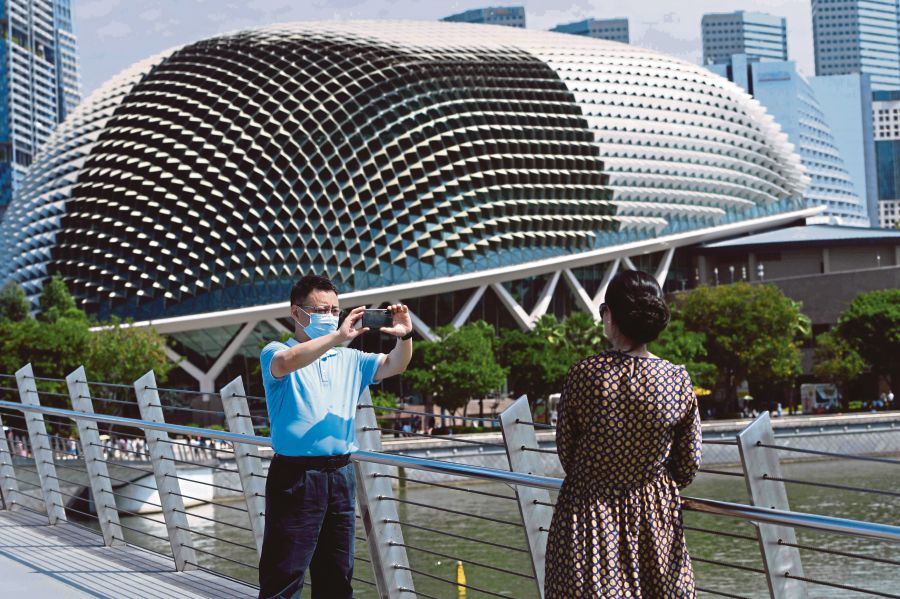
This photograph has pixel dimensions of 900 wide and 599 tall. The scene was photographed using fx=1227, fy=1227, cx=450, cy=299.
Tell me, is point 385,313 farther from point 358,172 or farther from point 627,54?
point 627,54

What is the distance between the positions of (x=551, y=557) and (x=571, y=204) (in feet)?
267

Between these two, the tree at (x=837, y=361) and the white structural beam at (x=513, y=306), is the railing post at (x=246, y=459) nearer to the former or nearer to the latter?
the tree at (x=837, y=361)

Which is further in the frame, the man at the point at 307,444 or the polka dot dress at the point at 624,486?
the man at the point at 307,444

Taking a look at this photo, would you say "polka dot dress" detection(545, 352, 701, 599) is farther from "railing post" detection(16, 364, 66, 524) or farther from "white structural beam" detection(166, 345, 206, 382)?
"white structural beam" detection(166, 345, 206, 382)

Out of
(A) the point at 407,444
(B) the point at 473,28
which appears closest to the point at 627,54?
(B) the point at 473,28

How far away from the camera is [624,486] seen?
461 centimetres

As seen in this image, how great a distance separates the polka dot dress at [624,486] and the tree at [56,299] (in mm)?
69391

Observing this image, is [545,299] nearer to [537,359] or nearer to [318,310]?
[537,359]

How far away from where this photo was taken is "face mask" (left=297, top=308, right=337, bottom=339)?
6039mm

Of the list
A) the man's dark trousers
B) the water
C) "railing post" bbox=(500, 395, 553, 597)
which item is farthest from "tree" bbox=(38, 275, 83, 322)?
"railing post" bbox=(500, 395, 553, 597)

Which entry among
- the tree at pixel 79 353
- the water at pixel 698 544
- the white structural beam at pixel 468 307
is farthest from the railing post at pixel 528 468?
the white structural beam at pixel 468 307

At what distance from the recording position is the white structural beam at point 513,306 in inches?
3258

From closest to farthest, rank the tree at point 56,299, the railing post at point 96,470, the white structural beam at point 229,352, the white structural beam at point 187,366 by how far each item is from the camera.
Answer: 1. the railing post at point 96,470
2. the tree at point 56,299
3. the white structural beam at point 187,366
4. the white structural beam at point 229,352

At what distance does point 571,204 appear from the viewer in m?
85.4
